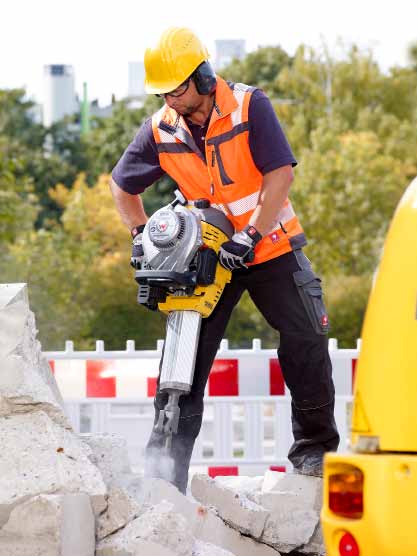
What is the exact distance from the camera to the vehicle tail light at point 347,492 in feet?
14.9

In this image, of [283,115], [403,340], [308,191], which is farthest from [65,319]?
[403,340]

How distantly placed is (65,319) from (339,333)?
16.2 ft

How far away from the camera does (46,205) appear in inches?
1620

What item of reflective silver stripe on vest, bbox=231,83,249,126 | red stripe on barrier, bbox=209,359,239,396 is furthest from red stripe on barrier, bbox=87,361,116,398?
reflective silver stripe on vest, bbox=231,83,249,126

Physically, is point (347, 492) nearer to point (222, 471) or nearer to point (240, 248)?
point (240, 248)

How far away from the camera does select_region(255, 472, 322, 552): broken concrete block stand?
286 inches

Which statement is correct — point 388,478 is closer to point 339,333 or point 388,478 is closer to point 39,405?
point 39,405

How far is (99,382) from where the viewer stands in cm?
1004

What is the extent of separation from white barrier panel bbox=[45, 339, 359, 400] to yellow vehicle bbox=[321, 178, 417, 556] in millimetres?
5192

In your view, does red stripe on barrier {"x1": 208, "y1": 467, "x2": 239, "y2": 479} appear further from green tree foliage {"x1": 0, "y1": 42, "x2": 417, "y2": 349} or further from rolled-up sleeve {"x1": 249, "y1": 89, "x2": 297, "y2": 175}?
green tree foliage {"x1": 0, "y1": 42, "x2": 417, "y2": 349}

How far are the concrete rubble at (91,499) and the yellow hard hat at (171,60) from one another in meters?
1.11

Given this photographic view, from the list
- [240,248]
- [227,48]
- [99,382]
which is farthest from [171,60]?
[227,48]

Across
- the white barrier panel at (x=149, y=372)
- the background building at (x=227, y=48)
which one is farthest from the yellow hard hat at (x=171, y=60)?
the background building at (x=227, y=48)

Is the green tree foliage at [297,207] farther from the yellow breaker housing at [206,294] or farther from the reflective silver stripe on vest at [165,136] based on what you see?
the yellow breaker housing at [206,294]
